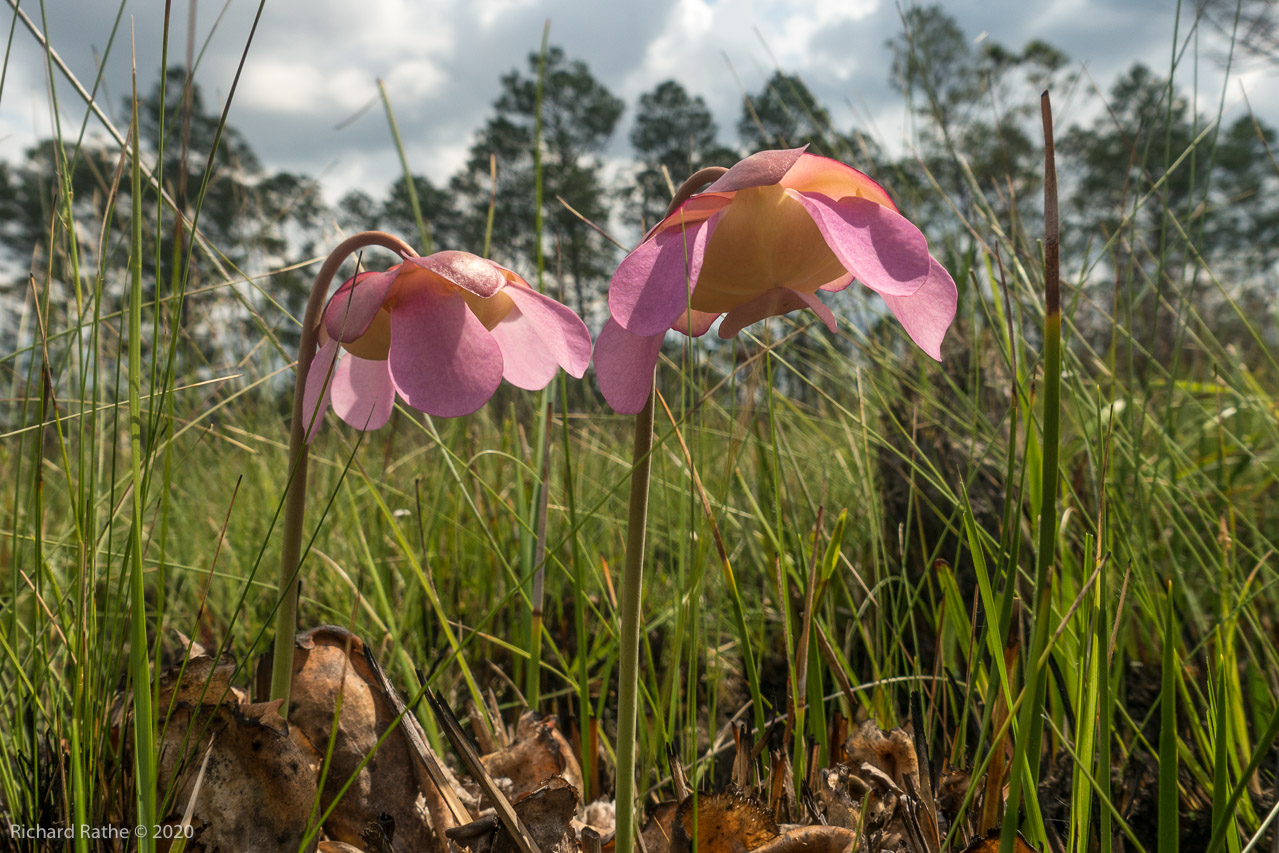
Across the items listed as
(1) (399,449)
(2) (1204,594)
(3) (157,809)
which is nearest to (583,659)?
(3) (157,809)

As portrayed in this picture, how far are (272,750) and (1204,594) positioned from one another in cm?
156

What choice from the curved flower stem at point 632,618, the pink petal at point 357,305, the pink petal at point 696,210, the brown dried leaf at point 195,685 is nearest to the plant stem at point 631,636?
the curved flower stem at point 632,618

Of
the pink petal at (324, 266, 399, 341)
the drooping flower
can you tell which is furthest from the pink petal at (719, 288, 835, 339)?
the pink petal at (324, 266, 399, 341)

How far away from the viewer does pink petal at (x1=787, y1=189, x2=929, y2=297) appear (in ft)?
1.51

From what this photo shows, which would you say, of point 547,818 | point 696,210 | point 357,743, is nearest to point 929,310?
point 696,210

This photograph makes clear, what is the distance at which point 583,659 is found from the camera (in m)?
0.81

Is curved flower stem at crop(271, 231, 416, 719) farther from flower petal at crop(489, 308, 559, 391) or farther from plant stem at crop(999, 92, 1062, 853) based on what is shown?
plant stem at crop(999, 92, 1062, 853)

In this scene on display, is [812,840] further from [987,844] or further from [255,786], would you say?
[255,786]

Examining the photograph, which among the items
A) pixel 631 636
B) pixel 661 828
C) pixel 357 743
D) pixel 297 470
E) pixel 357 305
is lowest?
pixel 661 828

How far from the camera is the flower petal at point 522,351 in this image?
664 millimetres

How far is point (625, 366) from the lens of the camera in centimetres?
51

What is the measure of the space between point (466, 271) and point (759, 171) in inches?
9.2

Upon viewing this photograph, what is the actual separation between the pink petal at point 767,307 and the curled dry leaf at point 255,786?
469mm

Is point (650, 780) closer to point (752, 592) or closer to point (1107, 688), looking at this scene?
point (1107, 688)
